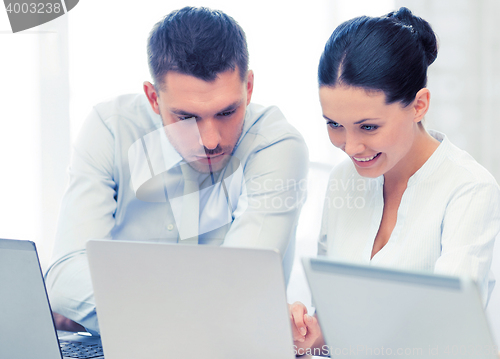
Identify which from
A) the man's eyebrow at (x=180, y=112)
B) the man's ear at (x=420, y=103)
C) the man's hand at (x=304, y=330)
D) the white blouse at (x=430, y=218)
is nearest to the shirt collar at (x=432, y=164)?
the white blouse at (x=430, y=218)

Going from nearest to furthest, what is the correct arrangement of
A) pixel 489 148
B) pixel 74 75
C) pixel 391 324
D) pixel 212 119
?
pixel 391 324, pixel 212 119, pixel 489 148, pixel 74 75

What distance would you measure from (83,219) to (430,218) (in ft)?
2.90

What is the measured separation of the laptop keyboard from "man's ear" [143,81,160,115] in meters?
0.68

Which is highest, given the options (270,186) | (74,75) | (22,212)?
(74,75)

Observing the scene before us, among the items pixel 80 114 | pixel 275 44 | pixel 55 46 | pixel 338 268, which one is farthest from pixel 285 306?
pixel 55 46

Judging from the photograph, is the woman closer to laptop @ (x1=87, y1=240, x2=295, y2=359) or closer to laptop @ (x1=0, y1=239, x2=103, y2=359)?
laptop @ (x1=87, y1=240, x2=295, y2=359)

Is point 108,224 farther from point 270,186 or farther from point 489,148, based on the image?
point 489,148

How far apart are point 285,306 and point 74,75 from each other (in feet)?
7.27

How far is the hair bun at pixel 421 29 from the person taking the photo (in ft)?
3.74

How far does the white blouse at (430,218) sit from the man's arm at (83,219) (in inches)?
24.0

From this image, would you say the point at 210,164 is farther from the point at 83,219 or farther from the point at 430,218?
the point at 430,218

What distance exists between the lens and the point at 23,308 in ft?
2.40

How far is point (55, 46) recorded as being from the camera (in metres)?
2.51

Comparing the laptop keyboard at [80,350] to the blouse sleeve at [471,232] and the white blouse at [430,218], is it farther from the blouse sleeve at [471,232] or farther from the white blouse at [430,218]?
the blouse sleeve at [471,232]
